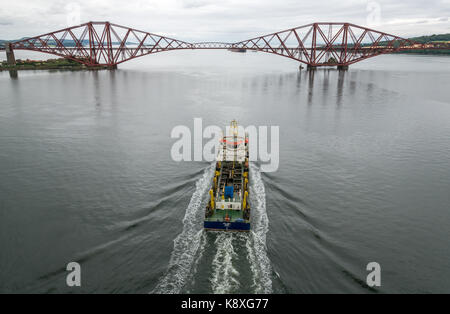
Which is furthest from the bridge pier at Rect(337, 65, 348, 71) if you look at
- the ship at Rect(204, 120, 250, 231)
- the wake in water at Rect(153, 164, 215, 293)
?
the wake in water at Rect(153, 164, 215, 293)

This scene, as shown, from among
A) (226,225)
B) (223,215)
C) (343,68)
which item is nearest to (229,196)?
(223,215)

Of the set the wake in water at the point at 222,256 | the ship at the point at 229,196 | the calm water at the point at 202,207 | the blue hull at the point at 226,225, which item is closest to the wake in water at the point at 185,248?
the wake in water at the point at 222,256

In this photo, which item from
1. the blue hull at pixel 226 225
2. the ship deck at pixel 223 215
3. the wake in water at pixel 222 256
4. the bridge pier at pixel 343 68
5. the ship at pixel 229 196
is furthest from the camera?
the bridge pier at pixel 343 68

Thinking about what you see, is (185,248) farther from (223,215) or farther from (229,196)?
(229,196)

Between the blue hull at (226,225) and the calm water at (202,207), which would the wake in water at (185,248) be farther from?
the blue hull at (226,225)
